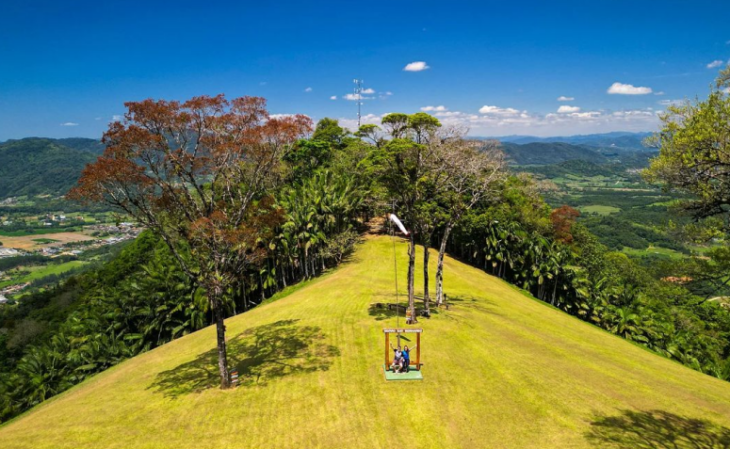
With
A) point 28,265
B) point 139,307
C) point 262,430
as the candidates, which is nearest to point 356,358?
point 262,430

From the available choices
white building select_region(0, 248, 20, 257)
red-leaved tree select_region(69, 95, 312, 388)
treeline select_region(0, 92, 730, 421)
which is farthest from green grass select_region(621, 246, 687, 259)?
white building select_region(0, 248, 20, 257)

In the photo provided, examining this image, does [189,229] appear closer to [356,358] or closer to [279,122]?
[279,122]

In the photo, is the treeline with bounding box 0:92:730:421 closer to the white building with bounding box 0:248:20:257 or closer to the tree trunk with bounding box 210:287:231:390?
the tree trunk with bounding box 210:287:231:390

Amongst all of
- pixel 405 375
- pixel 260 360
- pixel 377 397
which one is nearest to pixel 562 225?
pixel 405 375

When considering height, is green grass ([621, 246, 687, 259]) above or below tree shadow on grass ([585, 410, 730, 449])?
below

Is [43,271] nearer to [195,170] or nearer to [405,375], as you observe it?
[195,170]
